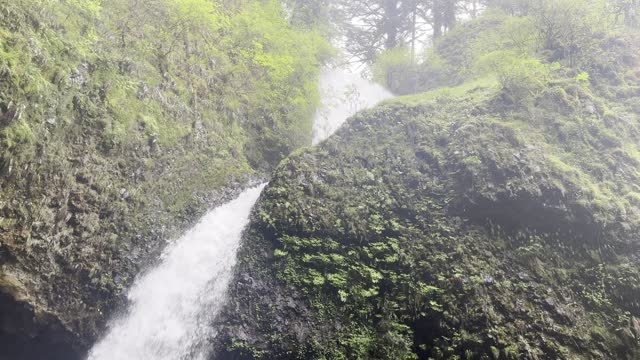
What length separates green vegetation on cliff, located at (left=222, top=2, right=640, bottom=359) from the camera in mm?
7113

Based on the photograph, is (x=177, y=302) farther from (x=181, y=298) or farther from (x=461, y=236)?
(x=461, y=236)

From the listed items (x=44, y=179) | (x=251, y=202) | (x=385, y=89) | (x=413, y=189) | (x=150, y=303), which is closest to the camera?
(x=44, y=179)

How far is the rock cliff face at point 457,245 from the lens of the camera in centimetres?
709

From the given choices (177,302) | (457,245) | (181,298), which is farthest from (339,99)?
(177,302)

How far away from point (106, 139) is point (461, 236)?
8567mm

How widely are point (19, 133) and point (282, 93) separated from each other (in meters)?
10.0

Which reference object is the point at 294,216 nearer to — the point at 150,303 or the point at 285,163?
the point at 285,163

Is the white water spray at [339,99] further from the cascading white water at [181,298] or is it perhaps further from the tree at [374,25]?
the cascading white water at [181,298]

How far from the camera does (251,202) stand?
11.2 metres

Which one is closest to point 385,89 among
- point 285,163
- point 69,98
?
point 285,163

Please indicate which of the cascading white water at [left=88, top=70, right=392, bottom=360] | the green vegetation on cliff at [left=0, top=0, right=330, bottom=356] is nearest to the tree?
the green vegetation on cliff at [left=0, top=0, right=330, bottom=356]

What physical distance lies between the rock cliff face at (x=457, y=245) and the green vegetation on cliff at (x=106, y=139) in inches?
114

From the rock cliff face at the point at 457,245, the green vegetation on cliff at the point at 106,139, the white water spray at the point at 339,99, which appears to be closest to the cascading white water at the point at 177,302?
the green vegetation on cliff at the point at 106,139

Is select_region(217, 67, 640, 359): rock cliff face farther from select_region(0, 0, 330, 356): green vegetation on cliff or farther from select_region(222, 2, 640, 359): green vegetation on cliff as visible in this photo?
select_region(0, 0, 330, 356): green vegetation on cliff
